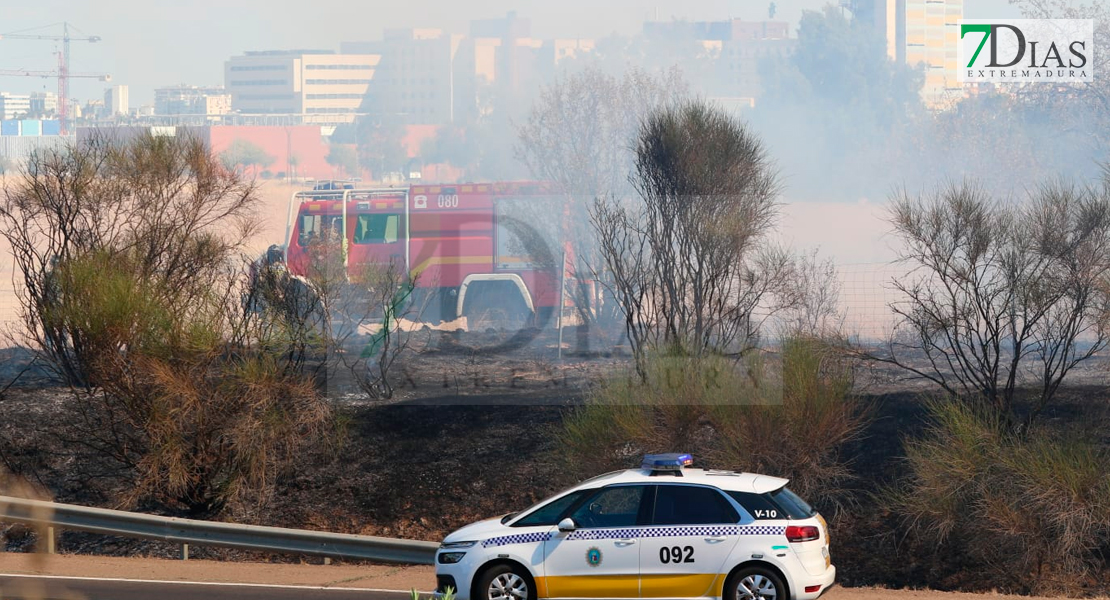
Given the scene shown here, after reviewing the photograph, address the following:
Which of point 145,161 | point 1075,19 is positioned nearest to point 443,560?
point 145,161

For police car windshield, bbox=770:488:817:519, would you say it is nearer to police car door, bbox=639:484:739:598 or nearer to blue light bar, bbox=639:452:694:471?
police car door, bbox=639:484:739:598

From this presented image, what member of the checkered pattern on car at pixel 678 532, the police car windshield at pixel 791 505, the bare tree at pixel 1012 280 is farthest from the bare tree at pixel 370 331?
the police car windshield at pixel 791 505

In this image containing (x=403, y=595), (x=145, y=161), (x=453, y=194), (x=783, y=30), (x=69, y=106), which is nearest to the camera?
(x=403, y=595)

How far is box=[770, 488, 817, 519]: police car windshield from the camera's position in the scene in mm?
8141

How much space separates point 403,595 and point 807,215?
2005 inches

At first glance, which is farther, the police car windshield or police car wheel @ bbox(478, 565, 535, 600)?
police car wheel @ bbox(478, 565, 535, 600)

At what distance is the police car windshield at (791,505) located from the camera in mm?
8141

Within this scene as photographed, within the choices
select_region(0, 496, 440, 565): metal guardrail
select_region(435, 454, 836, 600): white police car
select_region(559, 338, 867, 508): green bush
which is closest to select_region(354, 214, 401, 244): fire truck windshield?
select_region(559, 338, 867, 508): green bush

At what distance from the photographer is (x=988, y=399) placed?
14430mm

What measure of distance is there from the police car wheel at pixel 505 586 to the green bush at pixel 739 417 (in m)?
5.02

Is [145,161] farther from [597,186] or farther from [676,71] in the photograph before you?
[676,71]

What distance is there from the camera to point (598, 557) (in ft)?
27.1

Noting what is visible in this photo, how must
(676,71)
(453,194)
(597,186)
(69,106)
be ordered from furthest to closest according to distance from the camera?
(69,106)
(676,71)
(597,186)
(453,194)

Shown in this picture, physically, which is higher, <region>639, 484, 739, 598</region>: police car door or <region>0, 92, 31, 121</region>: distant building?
<region>0, 92, 31, 121</region>: distant building
